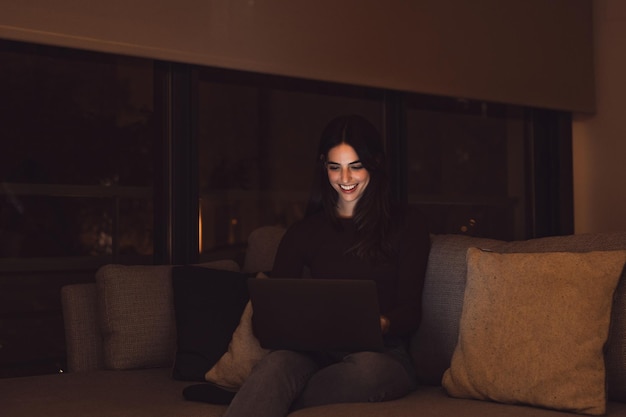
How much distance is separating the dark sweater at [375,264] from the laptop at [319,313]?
0.85 ft

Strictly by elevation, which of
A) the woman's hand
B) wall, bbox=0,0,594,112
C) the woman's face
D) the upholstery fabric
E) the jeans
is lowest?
the upholstery fabric

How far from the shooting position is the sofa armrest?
2617 millimetres

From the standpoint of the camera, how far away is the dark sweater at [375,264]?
7.48 ft

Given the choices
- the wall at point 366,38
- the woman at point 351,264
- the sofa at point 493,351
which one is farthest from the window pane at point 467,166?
the sofa at point 493,351

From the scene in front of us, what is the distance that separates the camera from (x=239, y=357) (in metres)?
2.26

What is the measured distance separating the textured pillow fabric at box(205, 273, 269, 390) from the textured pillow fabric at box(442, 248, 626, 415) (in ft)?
1.86

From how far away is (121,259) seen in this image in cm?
343

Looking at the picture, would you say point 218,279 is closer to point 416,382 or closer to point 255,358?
point 255,358

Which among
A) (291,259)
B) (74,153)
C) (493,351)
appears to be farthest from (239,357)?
(74,153)

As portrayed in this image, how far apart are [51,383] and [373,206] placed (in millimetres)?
1101

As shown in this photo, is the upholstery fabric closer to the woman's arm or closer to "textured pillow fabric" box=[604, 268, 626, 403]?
"textured pillow fabric" box=[604, 268, 626, 403]

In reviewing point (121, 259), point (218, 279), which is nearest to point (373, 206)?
point (218, 279)

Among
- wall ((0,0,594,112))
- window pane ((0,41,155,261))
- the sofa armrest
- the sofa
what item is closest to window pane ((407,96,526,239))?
wall ((0,0,594,112))

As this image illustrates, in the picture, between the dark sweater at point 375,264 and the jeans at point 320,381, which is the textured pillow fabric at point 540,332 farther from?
the dark sweater at point 375,264
